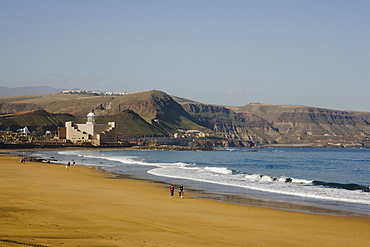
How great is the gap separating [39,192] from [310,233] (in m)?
16.0

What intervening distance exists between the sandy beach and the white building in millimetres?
144794

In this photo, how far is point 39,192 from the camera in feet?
87.4

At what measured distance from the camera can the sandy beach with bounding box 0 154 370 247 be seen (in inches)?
563

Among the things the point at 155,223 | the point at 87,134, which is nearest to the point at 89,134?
the point at 87,134

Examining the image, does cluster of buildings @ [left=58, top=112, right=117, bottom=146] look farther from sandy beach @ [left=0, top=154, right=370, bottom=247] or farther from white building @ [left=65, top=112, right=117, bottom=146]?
sandy beach @ [left=0, top=154, right=370, bottom=247]

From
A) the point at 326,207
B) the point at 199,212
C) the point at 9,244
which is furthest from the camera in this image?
the point at 326,207

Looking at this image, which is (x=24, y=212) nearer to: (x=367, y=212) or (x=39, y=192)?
(x=39, y=192)

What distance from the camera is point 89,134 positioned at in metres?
171

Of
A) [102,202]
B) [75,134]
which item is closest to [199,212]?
[102,202]

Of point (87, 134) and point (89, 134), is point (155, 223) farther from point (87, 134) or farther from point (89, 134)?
point (89, 134)

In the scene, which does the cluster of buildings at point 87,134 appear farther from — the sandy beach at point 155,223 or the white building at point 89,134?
the sandy beach at point 155,223

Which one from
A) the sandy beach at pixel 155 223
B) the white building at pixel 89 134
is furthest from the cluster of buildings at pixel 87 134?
the sandy beach at pixel 155 223

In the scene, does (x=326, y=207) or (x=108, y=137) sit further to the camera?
(x=108, y=137)

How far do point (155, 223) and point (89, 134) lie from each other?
15720cm
